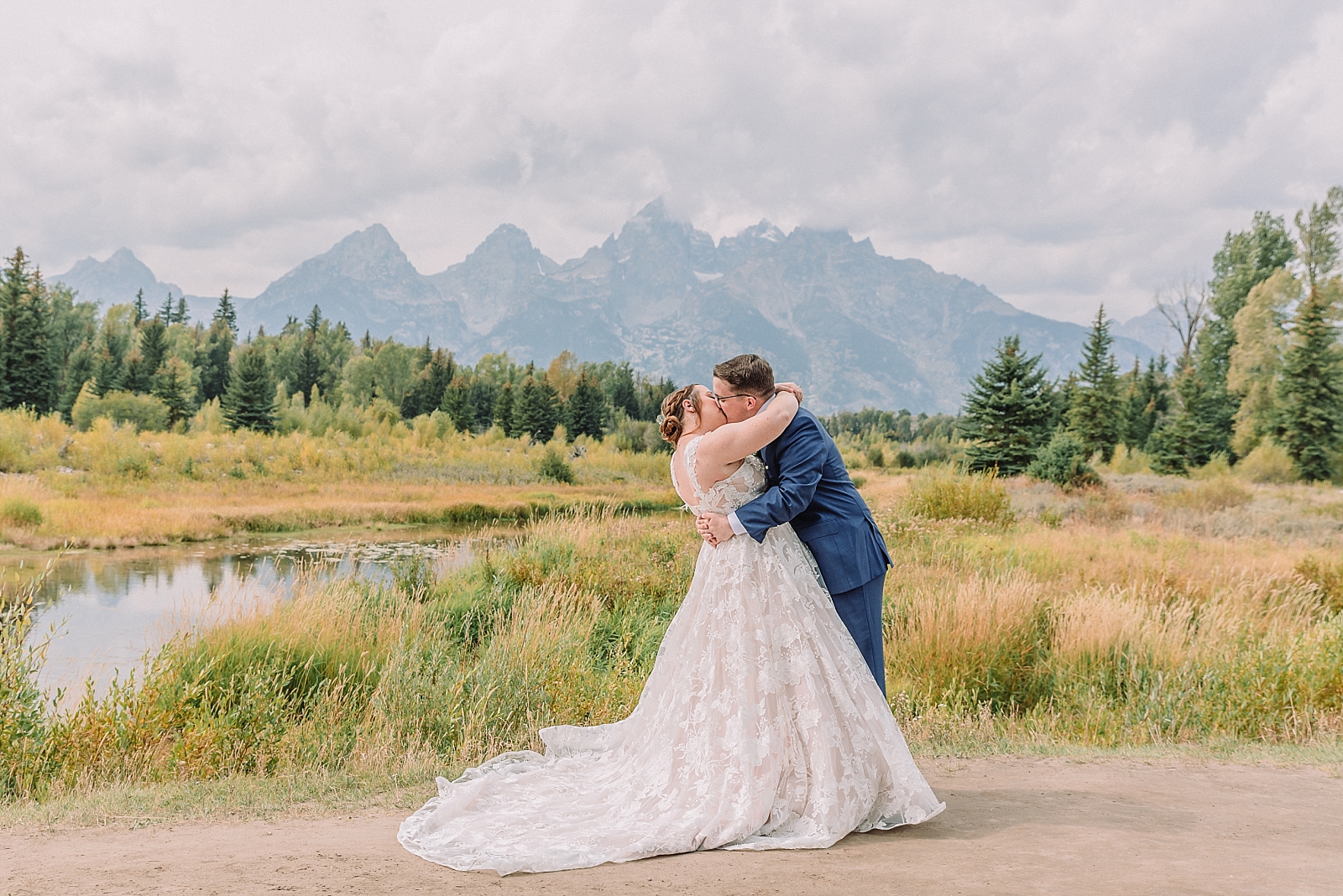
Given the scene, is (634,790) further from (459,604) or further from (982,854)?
(459,604)

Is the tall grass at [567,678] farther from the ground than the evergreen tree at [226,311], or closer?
closer

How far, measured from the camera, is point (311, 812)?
3.99m

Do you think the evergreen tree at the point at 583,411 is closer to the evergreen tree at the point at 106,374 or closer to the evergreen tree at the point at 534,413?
the evergreen tree at the point at 534,413

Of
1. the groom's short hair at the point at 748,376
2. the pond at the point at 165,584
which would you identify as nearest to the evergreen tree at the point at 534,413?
the pond at the point at 165,584

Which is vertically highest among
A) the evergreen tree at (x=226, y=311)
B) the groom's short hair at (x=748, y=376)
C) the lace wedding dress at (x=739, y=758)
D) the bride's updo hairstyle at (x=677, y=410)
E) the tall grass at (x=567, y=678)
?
the evergreen tree at (x=226, y=311)

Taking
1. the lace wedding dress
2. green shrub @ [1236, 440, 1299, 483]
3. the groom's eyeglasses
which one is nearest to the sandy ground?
the lace wedding dress

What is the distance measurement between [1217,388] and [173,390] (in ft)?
185

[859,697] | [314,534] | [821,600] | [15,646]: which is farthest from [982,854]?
[314,534]

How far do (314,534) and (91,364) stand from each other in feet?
120

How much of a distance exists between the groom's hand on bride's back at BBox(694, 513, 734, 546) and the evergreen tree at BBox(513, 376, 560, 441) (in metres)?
52.5

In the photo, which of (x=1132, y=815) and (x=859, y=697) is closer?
(x=859, y=697)

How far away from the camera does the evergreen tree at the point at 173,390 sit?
152 feet

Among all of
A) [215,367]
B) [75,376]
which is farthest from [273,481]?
[215,367]

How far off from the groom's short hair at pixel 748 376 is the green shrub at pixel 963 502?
574 inches
